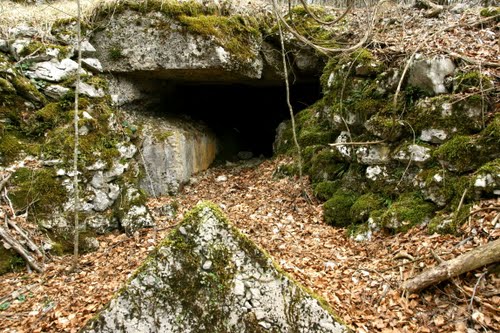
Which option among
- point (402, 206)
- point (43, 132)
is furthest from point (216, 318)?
point (43, 132)

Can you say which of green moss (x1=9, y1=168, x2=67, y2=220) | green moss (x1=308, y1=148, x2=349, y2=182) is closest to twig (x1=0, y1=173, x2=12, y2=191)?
green moss (x1=9, y1=168, x2=67, y2=220)

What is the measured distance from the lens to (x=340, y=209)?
631cm

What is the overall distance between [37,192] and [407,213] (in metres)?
5.96

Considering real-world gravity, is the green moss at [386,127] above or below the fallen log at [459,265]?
above

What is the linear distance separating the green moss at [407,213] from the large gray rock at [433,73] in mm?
1826

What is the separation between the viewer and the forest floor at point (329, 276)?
11.9ft

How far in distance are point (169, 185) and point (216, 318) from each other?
5.68 metres

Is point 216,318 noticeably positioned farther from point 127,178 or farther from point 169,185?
point 169,185

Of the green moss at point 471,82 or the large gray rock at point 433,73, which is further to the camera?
the large gray rock at point 433,73

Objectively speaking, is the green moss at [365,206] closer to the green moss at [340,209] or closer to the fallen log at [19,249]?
the green moss at [340,209]

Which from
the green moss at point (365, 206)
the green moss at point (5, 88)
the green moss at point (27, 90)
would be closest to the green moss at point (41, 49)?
the green moss at point (27, 90)

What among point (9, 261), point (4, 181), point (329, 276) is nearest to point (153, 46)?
point (4, 181)

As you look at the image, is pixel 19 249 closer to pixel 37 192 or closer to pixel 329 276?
pixel 37 192

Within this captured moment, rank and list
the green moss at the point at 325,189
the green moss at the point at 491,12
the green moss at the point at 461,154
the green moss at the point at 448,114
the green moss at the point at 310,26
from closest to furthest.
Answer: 1. the green moss at the point at 461,154
2. the green moss at the point at 448,114
3. the green moss at the point at 491,12
4. the green moss at the point at 325,189
5. the green moss at the point at 310,26
